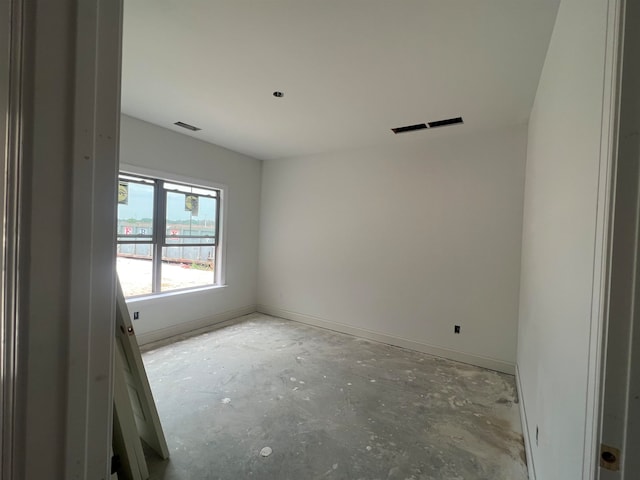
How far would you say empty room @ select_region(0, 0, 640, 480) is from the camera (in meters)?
0.53

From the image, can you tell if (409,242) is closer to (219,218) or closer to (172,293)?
(219,218)

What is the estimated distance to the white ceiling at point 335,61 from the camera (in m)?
1.61

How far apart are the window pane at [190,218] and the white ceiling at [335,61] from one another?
111 centimetres

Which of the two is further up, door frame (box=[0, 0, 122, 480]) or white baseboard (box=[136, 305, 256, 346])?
door frame (box=[0, 0, 122, 480])

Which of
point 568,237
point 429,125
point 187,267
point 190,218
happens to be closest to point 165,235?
point 190,218

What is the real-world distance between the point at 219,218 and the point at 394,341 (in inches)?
124

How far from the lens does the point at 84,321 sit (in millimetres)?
550

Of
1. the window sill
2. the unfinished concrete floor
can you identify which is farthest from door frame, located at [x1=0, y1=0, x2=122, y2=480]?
the window sill

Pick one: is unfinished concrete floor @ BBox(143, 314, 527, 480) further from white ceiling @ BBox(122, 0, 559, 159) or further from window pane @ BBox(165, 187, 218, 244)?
white ceiling @ BBox(122, 0, 559, 159)

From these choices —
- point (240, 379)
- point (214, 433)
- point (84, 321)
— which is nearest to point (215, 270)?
point (240, 379)

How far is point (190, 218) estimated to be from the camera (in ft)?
13.5

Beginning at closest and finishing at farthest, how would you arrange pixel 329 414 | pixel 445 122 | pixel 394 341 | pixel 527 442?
pixel 527 442, pixel 329 414, pixel 445 122, pixel 394 341

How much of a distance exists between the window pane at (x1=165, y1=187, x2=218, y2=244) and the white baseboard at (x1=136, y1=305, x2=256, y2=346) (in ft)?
3.78

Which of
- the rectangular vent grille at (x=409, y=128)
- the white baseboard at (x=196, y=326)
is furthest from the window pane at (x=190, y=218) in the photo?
the rectangular vent grille at (x=409, y=128)
